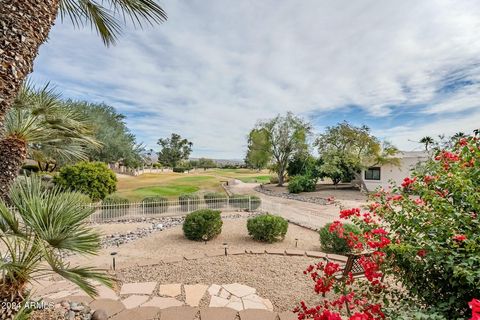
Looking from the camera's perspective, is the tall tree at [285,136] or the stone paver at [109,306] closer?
the stone paver at [109,306]

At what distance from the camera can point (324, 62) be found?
9.71m

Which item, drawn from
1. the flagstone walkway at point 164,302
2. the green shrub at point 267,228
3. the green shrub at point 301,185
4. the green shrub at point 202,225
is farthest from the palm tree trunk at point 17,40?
the green shrub at point 301,185

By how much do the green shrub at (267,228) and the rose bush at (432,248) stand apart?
16.7 ft

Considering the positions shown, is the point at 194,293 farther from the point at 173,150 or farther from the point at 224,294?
the point at 173,150

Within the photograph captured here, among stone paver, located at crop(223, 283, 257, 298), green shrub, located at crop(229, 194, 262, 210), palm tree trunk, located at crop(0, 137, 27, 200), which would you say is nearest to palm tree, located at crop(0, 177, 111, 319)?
palm tree trunk, located at crop(0, 137, 27, 200)

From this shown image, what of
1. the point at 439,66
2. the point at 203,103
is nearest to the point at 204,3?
the point at 439,66

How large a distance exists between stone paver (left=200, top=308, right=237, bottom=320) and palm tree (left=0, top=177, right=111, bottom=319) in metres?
1.87

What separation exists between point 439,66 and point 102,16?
12.5 meters

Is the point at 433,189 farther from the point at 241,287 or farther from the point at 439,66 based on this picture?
the point at 439,66

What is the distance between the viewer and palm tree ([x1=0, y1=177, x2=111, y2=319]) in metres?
1.83

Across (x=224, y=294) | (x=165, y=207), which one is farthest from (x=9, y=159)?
(x=165, y=207)

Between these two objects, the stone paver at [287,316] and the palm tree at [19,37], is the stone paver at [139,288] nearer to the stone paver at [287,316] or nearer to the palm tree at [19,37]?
the stone paver at [287,316]

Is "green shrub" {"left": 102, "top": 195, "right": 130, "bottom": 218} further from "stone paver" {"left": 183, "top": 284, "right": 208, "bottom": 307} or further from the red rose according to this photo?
the red rose

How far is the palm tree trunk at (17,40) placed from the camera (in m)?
1.92
